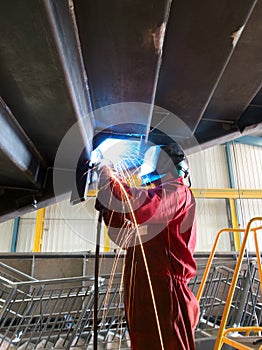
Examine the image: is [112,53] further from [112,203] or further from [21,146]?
[21,146]

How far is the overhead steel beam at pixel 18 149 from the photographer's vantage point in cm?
134

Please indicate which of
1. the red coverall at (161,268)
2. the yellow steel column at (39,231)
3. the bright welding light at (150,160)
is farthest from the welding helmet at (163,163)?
the yellow steel column at (39,231)

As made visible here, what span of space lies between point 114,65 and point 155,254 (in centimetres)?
87

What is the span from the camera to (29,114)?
134cm

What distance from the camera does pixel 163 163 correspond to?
1652 millimetres

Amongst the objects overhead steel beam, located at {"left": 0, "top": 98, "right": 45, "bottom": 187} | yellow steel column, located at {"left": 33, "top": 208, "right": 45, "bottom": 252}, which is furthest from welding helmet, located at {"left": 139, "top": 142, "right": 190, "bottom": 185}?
yellow steel column, located at {"left": 33, "top": 208, "right": 45, "bottom": 252}

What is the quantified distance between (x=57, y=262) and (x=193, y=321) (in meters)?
4.43

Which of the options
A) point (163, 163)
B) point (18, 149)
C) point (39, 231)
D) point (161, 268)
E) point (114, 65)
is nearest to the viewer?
point (114, 65)

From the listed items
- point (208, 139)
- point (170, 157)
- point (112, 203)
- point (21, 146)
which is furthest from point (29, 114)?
point (208, 139)

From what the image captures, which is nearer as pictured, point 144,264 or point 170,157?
point 144,264

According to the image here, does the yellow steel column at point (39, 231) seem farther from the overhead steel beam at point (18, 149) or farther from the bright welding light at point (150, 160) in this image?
the bright welding light at point (150, 160)

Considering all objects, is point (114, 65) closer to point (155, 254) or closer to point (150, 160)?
point (150, 160)

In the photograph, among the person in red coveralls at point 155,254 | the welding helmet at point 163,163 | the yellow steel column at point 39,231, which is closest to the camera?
the person in red coveralls at point 155,254

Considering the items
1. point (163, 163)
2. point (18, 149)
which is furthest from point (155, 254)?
point (18, 149)
